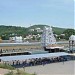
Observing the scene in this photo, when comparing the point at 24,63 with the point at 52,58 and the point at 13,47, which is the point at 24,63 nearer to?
the point at 52,58

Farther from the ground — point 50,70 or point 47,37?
point 47,37

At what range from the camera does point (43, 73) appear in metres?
28.6

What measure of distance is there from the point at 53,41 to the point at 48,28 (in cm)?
371

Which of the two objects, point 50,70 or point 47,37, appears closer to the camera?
point 50,70

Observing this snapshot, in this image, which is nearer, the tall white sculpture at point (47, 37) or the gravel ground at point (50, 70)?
the gravel ground at point (50, 70)

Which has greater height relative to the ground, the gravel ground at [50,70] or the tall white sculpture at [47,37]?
the tall white sculpture at [47,37]

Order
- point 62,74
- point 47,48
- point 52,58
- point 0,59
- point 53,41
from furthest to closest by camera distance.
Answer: point 53,41
point 47,48
point 52,58
point 0,59
point 62,74

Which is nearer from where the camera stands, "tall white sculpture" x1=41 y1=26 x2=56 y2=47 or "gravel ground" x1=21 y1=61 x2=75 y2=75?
"gravel ground" x1=21 y1=61 x2=75 y2=75

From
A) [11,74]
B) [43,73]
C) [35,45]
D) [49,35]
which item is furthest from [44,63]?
[35,45]

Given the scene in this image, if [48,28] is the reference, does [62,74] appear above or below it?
below

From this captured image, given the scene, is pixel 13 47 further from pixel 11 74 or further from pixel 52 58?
pixel 11 74

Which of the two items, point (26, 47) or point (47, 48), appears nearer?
point (47, 48)

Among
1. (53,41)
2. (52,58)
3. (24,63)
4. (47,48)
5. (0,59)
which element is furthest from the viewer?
(53,41)

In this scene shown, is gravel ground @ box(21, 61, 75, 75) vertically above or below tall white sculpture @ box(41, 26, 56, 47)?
below
